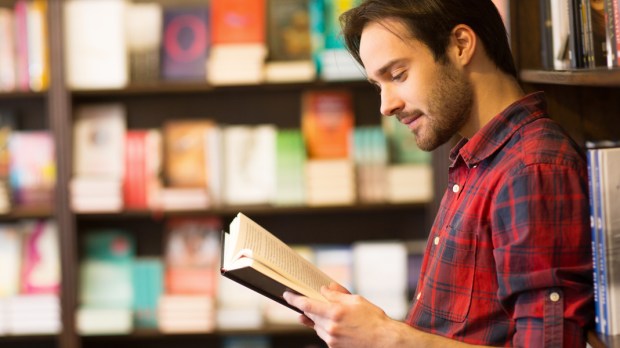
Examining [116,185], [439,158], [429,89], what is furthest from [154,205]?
[429,89]

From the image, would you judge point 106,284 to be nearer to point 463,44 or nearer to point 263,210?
point 263,210

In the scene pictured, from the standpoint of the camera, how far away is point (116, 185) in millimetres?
3150

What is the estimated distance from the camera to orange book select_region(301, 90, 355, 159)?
3.25m

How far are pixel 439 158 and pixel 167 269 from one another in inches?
42.1

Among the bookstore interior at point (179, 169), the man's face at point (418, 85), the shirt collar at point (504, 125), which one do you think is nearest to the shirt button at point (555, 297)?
the shirt collar at point (504, 125)

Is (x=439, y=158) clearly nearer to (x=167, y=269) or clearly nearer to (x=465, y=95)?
(x=167, y=269)

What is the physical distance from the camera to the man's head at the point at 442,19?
1373 mm

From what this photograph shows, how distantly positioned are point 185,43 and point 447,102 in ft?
6.75

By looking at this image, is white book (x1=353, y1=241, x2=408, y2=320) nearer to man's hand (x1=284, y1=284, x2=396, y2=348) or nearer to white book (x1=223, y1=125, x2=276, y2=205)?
white book (x1=223, y1=125, x2=276, y2=205)

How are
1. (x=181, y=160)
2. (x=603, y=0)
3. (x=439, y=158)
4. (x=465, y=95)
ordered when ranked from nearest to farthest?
(x=603, y=0)
(x=465, y=95)
(x=439, y=158)
(x=181, y=160)

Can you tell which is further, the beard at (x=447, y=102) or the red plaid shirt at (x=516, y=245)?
the beard at (x=447, y=102)

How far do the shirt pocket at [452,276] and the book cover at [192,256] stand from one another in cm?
200

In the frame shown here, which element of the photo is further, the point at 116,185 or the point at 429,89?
the point at 116,185

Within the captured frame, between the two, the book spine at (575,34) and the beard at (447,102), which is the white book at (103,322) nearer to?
the beard at (447,102)
